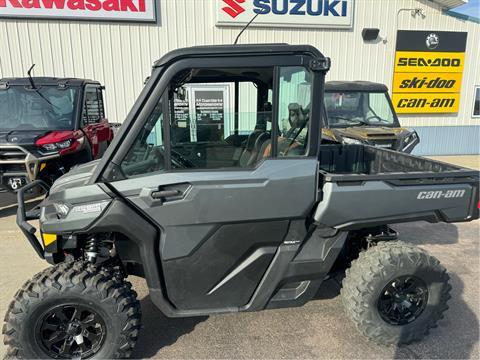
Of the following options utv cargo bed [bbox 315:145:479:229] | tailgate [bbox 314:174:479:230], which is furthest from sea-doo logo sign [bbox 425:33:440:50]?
tailgate [bbox 314:174:479:230]

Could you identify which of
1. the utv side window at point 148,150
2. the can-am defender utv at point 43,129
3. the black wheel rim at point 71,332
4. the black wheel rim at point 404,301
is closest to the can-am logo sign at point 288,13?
the can-am defender utv at point 43,129

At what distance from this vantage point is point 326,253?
100 inches

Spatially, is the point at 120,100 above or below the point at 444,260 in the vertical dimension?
above

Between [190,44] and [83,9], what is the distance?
2.75 meters

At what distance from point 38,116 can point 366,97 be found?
6.12 metres

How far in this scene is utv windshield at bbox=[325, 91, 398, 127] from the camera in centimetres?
670

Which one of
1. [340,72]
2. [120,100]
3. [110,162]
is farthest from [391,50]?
[110,162]

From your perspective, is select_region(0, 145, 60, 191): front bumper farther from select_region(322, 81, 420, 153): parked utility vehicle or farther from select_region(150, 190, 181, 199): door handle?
select_region(322, 81, 420, 153): parked utility vehicle

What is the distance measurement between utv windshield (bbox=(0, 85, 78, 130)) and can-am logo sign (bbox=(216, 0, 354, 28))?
17.0ft

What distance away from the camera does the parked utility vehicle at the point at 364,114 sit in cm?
624

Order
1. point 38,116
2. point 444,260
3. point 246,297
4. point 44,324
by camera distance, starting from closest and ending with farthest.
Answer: point 44,324 → point 246,297 → point 444,260 → point 38,116

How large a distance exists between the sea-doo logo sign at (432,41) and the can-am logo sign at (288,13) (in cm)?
261

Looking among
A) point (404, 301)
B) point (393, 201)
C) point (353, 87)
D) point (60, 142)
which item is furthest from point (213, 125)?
point (353, 87)

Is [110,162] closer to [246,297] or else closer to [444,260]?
[246,297]
